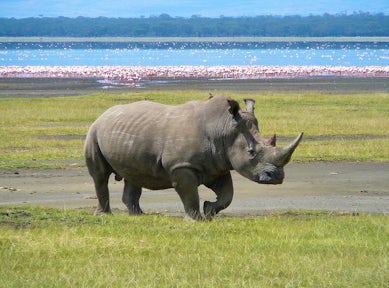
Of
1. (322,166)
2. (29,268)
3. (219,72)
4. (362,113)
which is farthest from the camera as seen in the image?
(219,72)

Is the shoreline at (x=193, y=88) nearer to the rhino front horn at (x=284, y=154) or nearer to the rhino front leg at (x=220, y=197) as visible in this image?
the rhino front leg at (x=220, y=197)

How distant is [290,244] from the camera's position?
1268 cm

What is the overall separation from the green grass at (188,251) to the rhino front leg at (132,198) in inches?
43.9

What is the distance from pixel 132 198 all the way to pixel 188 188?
1.32m

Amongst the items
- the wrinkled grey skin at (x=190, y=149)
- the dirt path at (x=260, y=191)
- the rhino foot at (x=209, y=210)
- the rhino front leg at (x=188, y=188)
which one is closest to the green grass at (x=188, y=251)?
the rhino foot at (x=209, y=210)

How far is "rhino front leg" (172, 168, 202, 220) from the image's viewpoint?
15289mm

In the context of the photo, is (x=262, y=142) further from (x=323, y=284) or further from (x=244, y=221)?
(x=323, y=284)

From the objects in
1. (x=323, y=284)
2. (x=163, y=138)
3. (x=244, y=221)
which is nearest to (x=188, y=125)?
(x=163, y=138)

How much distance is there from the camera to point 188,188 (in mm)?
15320

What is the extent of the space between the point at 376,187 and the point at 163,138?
5.47 meters

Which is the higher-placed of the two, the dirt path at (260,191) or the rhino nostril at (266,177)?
the rhino nostril at (266,177)

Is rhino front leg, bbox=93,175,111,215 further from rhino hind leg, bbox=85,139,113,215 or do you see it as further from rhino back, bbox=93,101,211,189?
Result: rhino back, bbox=93,101,211,189

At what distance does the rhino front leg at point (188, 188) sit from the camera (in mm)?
15289

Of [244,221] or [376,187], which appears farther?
[376,187]
